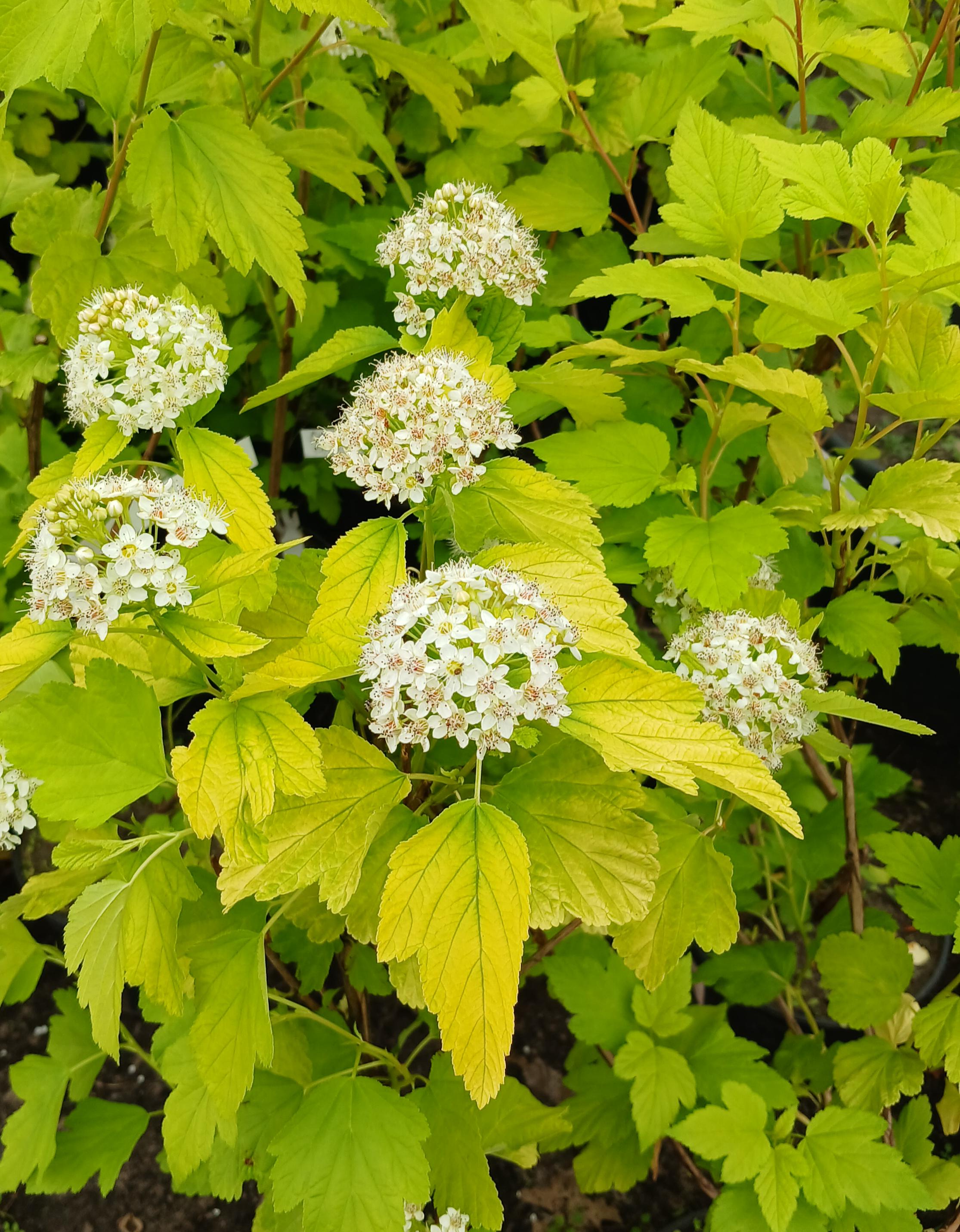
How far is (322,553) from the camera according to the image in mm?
1246

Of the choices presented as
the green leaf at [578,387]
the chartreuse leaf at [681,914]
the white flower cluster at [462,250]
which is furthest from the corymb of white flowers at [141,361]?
the chartreuse leaf at [681,914]

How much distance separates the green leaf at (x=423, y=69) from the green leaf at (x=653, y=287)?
0.56 m

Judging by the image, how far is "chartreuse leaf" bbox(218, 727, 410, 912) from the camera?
86cm

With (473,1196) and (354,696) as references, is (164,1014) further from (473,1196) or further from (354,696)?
(354,696)

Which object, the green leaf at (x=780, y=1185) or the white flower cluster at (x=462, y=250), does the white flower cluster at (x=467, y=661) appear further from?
the green leaf at (x=780, y=1185)

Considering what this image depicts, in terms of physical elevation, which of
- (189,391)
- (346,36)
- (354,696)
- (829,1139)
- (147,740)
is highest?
(346,36)

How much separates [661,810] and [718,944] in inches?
7.1

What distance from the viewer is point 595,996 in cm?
167

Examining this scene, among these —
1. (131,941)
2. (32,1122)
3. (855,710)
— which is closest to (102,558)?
(131,941)

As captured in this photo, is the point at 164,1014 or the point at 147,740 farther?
the point at 164,1014

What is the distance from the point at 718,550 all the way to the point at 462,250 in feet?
1.73

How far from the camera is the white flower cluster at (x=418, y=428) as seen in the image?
938mm

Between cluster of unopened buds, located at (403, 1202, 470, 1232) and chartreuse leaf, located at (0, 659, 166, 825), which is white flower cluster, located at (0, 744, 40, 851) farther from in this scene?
cluster of unopened buds, located at (403, 1202, 470, 1232)

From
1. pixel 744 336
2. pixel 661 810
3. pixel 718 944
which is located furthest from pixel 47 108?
pixel 718 944
